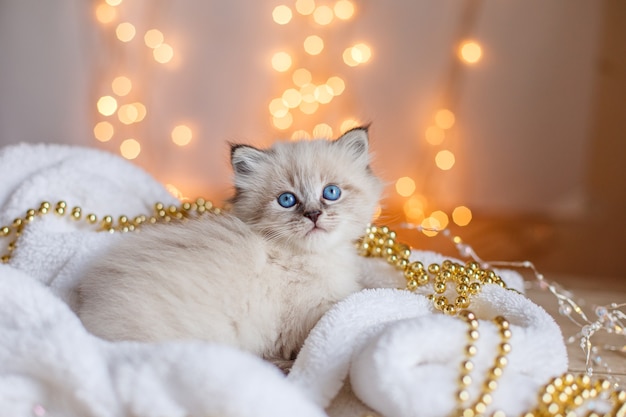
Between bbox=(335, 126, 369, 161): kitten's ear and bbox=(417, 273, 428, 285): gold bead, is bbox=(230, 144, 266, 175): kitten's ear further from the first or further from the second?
bbox=(417, 273, 428, 285): gold bead

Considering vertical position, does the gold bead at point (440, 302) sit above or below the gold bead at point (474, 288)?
below

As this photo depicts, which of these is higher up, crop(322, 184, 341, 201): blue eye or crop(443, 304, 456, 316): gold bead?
crop(322, 184, 341, 201): blue eye

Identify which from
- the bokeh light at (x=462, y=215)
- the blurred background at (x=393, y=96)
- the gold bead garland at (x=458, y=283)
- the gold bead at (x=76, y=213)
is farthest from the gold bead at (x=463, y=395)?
the bokeh light at (x=462, y=215)

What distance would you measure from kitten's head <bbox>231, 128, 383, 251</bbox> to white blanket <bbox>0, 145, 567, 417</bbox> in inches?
5.1

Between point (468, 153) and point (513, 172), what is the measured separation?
0.54ft

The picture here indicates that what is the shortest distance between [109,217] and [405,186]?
1.26m

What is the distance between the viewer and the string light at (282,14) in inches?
83.9

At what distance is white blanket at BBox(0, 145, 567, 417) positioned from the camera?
68 cm

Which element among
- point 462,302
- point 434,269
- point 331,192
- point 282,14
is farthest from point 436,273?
point 282,14

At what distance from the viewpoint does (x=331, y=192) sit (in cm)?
105

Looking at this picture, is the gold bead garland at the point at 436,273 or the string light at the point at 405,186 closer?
the gold bead garland at the point at 436,273

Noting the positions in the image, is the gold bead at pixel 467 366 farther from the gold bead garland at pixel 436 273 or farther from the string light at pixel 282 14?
the string light at pixel 282 14

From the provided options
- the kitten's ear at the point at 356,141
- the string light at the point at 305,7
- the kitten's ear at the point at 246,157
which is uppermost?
the string light at the point at 305,7

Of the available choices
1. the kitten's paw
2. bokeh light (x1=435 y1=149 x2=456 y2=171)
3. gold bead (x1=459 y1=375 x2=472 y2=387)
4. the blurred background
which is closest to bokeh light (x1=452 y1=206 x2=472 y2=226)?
the blurred background
